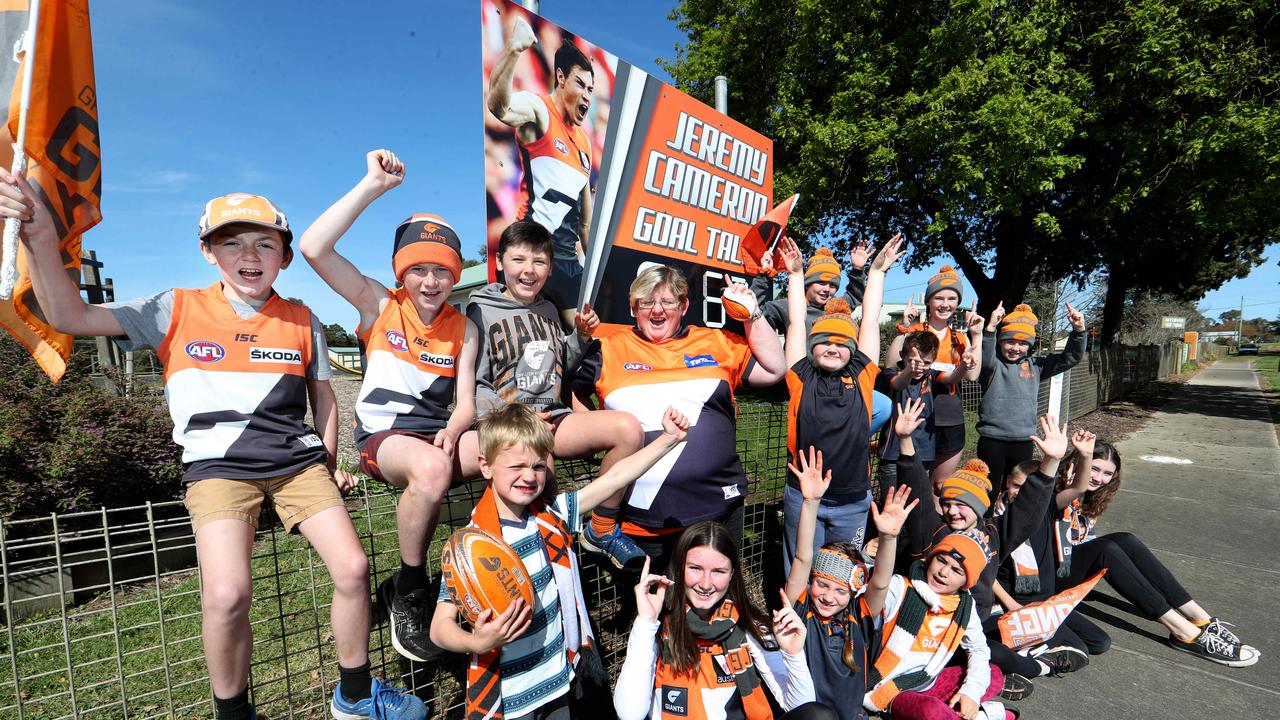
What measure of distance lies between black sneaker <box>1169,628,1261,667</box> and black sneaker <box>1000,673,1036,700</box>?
130 cm

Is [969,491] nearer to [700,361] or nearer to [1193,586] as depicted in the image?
[700,361]

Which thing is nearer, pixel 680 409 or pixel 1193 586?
pixel 680 409

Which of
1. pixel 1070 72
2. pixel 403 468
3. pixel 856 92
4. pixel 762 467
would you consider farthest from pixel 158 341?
pixel 1070 72

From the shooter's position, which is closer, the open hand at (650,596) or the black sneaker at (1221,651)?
the open hand at (650,596)

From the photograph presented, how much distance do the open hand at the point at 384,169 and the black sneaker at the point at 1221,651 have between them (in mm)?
5015

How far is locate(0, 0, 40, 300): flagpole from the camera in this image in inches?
69.1

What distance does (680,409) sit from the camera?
2602 mm

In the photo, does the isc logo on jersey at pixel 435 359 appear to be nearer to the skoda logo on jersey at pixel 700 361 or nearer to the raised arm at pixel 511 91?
the skoda logo on jersey at pixel 700 361

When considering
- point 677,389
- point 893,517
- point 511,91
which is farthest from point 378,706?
point 511,91

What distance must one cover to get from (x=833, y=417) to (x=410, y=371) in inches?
78.1

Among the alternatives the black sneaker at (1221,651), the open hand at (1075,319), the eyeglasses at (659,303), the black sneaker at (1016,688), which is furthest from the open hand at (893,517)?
the open hand at (1075,319)

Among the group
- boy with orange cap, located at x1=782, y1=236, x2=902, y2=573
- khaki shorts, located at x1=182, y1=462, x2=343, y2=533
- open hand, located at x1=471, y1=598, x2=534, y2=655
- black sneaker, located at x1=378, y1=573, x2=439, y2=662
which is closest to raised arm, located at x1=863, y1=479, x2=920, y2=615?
boy with orange cap, located at x1=782, y1=236, x2=902, y2=573

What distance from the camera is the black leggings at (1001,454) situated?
15.6 ft

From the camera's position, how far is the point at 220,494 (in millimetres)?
1901
